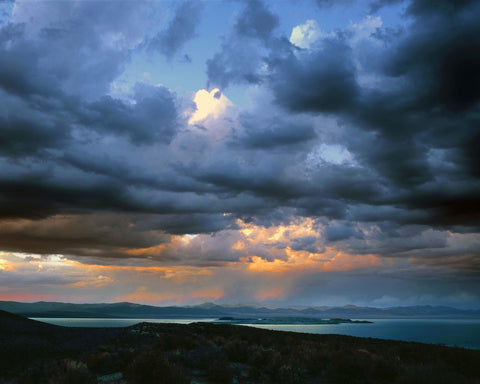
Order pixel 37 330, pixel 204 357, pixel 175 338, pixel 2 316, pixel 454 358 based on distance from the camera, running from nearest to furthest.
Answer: pixel 204 357
pixel 454 358
pixel 175 338
pixel 37 330
pixel 2 316

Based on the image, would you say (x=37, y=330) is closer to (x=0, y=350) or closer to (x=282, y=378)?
(x=0, y=350)

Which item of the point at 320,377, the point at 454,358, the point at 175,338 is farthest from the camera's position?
the point at 175,338

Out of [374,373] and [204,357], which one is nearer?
[374,373]

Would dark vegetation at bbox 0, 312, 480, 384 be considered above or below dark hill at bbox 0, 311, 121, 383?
above

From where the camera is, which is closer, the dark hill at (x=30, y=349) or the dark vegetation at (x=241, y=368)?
the dark vegetation at (x=241, y=368)

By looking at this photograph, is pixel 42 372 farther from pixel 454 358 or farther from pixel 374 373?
pixel 454 358

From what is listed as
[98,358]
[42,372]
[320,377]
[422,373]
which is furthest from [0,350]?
[422,373]

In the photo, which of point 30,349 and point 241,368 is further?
point 30,349

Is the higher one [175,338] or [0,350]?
[175,338]

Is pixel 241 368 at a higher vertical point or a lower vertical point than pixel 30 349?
higher

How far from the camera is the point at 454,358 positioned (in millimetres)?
20094

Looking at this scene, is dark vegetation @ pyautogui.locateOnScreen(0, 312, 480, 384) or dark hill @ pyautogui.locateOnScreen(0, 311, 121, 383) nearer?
dark vegetation @ pyautogui.locateOnScreen(0, 312, 480, 384)

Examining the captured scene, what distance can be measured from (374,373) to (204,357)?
302 inches

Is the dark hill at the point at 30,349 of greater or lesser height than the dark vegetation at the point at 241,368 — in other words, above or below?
below
